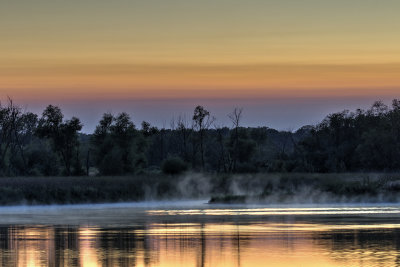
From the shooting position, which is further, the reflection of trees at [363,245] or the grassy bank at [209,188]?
the grassy bank at [209,188]

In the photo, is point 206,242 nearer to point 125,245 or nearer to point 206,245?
point 206,245

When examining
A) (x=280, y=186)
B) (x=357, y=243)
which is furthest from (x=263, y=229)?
(x=280, y=186)

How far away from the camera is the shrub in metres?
98.9

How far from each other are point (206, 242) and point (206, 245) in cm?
108

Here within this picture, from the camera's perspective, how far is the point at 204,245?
1253 inches

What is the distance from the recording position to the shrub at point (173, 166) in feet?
325

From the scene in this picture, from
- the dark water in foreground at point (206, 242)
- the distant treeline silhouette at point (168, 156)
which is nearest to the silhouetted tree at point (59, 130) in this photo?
the distant treeline silhouette at point (168, 156)

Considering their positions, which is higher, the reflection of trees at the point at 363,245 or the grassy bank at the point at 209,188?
the grassy bank at the point at 209,188

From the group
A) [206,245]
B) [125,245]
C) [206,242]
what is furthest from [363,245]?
A: [125,245]

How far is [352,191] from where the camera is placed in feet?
247

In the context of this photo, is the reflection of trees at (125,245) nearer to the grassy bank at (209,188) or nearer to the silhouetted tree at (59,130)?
the grassy bank at (209,188)

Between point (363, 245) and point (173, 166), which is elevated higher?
point (173, 166)

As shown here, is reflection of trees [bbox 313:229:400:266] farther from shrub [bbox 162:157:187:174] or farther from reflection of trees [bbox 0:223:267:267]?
shrub [bbox 162:157:187:174]

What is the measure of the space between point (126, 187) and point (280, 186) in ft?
47.4
